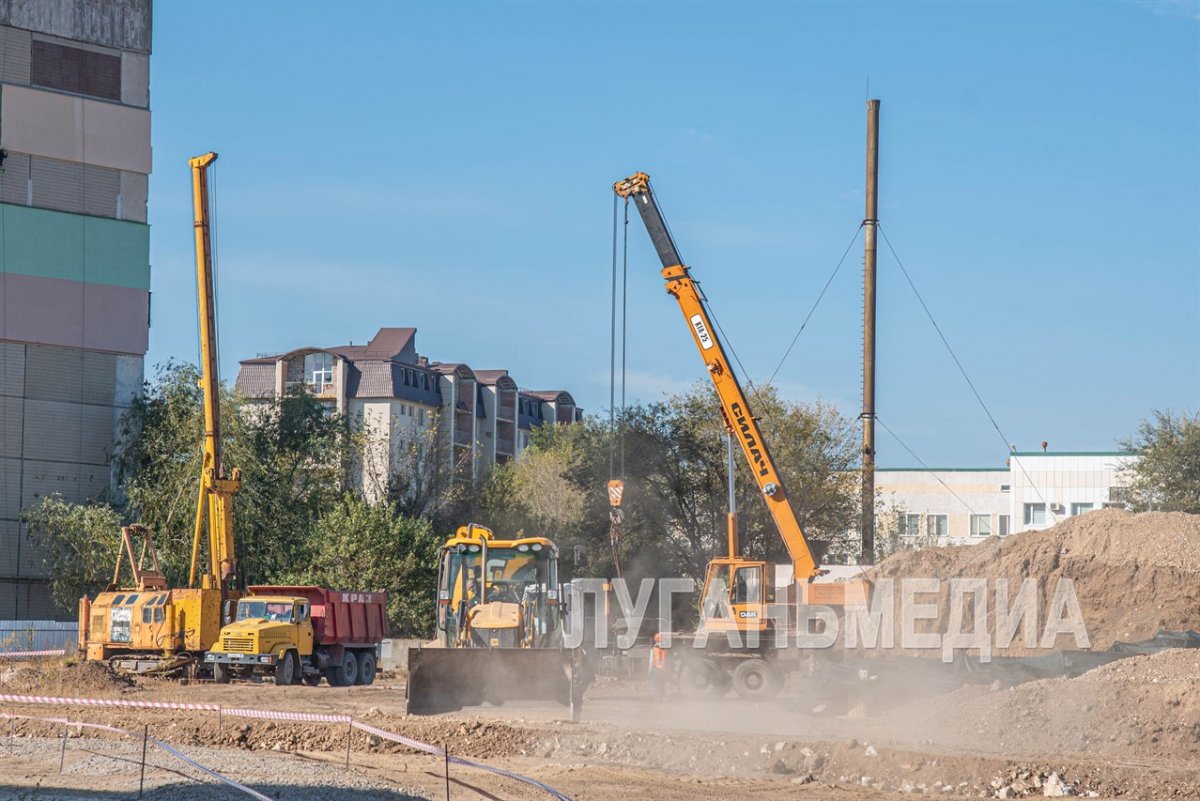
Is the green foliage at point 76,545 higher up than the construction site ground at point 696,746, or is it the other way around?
the green foliage at point 76,545

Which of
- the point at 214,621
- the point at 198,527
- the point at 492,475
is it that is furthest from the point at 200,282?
the point at 492,475

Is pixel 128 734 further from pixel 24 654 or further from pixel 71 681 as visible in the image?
pixel 24 654

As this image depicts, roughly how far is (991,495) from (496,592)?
5972 cm

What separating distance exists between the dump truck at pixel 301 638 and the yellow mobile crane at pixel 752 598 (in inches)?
381

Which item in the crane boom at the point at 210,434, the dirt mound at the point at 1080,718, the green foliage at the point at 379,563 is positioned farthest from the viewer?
the green foliage at the point at 379,563

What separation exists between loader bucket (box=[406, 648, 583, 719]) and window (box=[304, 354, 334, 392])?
7299 centimetres

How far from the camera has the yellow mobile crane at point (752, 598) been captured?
2555 centimetres

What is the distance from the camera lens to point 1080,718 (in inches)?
766

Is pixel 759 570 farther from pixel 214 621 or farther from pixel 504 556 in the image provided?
pixel 214 621

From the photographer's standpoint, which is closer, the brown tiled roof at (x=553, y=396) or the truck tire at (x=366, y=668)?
the truck tire at (x=366, y=668)

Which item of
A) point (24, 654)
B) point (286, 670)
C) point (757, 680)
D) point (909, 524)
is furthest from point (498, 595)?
point (909, 524)

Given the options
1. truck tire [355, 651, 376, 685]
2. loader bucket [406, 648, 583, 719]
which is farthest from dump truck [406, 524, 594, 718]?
truck tire [355, 651, 376, 685]

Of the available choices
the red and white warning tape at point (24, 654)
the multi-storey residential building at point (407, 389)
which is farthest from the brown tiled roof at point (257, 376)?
the red and white warning tape at point (24, 654)

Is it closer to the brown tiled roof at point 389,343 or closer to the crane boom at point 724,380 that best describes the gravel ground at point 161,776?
the crane boom at point 724,380
